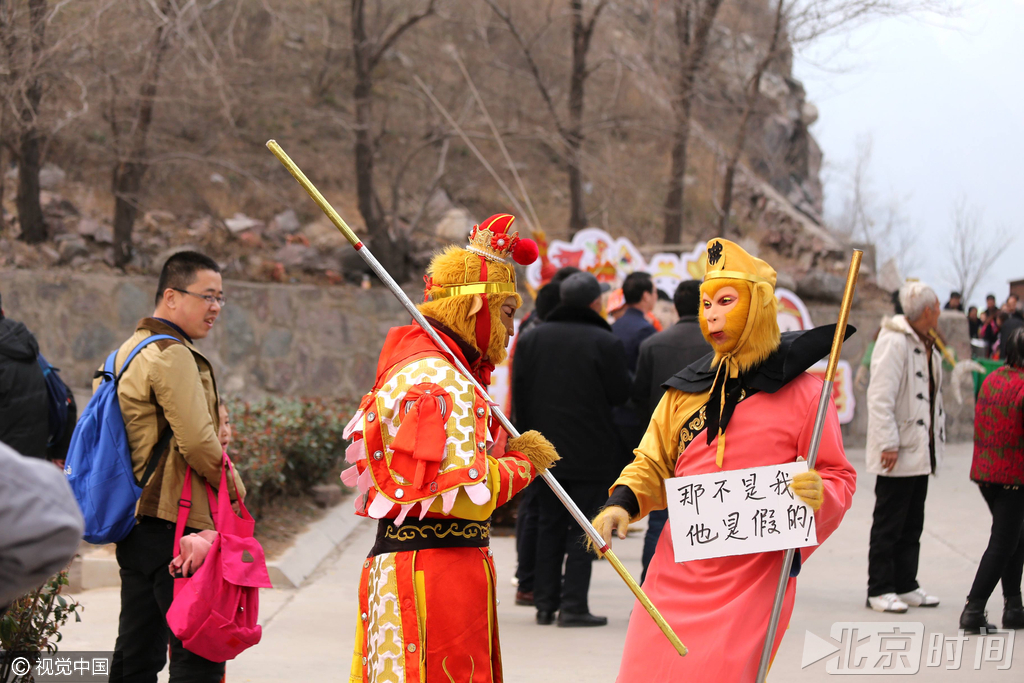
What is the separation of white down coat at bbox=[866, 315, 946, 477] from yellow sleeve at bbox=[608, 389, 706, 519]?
2912 mm

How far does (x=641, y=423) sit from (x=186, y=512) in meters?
3.70

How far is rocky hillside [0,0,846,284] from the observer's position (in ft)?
41.3

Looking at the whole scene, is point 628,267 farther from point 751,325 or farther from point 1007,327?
point 751,325

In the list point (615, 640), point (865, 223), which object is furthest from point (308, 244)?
point (865, 223)

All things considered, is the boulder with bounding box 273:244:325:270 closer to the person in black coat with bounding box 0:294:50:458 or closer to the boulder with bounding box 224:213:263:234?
the boulder with bounding box 224:213:263:234

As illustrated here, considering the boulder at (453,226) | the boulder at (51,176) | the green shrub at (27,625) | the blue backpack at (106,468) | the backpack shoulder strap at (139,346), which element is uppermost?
the boulder at (51,176)

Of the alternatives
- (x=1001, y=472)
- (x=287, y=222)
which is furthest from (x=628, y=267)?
(x=1001, y=472)

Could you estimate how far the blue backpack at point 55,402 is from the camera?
4.82 m

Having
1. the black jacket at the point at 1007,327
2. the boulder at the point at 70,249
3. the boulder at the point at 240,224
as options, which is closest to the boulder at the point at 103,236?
the boulder at the point at 70,249

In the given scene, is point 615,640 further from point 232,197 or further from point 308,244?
point 232,197

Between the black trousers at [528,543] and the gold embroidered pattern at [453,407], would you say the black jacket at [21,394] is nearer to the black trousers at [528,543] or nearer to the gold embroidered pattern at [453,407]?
the gold embroidered pattern at [453,407]

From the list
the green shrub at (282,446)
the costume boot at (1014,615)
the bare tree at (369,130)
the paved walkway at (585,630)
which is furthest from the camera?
the bare tree at (369,130)

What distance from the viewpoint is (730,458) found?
9.84 ft

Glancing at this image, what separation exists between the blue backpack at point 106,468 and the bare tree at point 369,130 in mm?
9311
